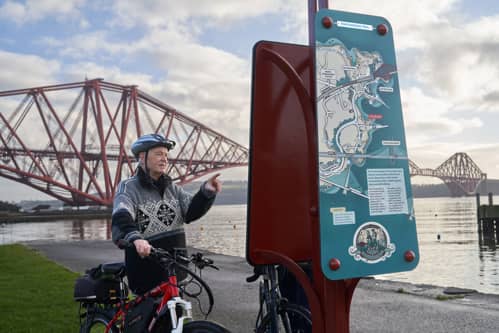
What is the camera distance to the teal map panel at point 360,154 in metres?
2.65

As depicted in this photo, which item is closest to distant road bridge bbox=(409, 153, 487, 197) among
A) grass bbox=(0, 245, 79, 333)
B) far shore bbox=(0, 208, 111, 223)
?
far shore bbox=(0, 208, 111, 223)

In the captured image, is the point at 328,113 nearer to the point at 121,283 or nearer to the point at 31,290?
the point at 121,283

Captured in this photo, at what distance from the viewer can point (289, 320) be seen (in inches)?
127

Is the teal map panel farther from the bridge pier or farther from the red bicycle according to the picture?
the bridge pier

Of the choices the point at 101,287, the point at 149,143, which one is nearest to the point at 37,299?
the point at 101,287

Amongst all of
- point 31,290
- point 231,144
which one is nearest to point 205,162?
point 231,144

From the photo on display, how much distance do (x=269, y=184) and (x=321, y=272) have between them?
497mm

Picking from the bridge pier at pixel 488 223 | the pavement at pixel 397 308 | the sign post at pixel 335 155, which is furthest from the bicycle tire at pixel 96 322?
the bridge pier at pixel 488 223

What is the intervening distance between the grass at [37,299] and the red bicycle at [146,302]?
2.01 m

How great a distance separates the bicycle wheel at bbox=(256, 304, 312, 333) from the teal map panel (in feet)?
1.79

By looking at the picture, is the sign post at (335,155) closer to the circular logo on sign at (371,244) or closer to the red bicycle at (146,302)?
the circular logo on sign at (371,244)

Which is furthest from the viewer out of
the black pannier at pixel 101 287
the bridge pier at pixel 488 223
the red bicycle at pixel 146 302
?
the bridge pier at pixel 488 223

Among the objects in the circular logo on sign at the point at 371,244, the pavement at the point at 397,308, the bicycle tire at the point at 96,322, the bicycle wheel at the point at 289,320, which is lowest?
the pavement at the point at 397,308

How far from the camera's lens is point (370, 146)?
274cm
